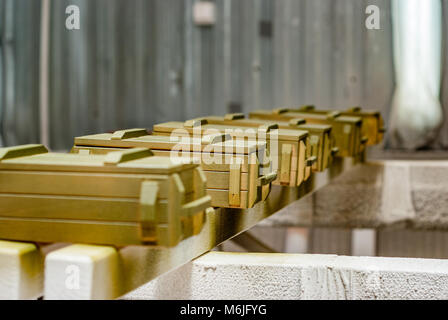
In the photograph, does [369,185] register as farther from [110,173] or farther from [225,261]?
[110,173]

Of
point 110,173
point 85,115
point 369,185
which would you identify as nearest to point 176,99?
point 85,115

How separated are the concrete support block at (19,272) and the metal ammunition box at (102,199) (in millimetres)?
71

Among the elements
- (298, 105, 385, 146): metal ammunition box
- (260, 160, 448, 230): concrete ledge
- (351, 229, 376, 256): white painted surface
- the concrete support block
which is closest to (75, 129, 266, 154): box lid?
the concrete support block

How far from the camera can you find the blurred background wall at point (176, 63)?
22.5 feet

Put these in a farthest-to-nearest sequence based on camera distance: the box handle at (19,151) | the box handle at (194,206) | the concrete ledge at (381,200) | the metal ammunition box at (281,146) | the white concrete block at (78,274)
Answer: the concrete ledge at (381,200)
the metal ammunition box at (281,146)
the box handle at (19,151)
the box handle at (194,206)
the white concrete block at (78,274)

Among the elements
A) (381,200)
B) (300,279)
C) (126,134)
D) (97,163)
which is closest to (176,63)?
(381,200)

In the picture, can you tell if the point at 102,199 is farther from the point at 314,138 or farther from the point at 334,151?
the point at 334,151

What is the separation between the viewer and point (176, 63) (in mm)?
7133

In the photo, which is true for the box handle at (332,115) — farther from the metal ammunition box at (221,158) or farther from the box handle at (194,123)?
the metal ammunition box at (221,158)

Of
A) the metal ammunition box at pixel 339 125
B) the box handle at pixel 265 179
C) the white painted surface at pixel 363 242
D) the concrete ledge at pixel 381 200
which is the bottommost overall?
the white painted surface at pixel 363 242

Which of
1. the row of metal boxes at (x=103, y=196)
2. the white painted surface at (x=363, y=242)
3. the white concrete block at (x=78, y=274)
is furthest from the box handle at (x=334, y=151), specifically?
the white painted surface at (x=363, y=242)

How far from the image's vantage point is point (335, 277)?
2.93 meters

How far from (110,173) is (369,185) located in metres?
4.28

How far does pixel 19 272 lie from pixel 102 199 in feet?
1.13
